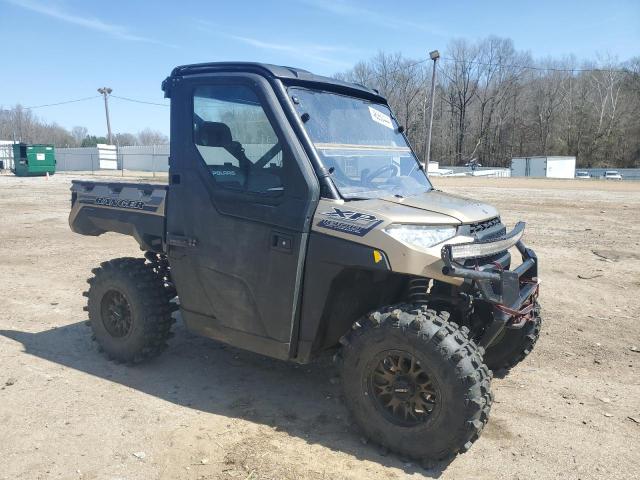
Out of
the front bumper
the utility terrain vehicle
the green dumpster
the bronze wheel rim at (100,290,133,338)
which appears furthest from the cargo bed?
the green dumpster

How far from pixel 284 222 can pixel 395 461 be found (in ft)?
5.39

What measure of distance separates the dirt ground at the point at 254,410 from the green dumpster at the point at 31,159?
31440mm

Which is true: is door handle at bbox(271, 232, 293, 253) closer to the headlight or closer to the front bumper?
the headlight

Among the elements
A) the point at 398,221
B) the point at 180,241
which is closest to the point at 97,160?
the point at 180,241

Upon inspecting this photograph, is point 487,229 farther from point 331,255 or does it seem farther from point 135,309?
point 135,309

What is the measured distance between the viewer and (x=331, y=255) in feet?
11.4

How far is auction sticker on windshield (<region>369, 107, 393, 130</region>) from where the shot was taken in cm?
454

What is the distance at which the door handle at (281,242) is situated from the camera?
11.9 ft

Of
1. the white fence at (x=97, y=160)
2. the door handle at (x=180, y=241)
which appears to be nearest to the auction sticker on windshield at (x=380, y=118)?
the door handle at (x=180, y=241)

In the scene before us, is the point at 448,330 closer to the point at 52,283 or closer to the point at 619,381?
the point at 619,381

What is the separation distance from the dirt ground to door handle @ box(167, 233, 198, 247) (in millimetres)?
1164

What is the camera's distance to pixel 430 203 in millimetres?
3777

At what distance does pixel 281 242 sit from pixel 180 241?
97 cm

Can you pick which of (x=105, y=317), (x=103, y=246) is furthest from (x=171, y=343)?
(x=103, y=246)
